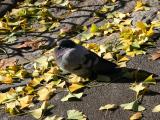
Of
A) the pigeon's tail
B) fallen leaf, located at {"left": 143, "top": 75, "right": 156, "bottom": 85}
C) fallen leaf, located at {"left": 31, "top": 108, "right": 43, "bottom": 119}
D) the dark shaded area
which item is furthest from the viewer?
the dark shaded area

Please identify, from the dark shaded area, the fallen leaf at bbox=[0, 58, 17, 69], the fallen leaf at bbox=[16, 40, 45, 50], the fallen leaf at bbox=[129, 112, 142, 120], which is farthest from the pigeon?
the dark shaded area

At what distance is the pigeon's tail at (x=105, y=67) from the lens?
5.47 meters

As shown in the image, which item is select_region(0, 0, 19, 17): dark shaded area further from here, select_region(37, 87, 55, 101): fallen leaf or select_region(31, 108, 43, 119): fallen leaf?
select_region(31, 108, 43, 119): fallen leaf

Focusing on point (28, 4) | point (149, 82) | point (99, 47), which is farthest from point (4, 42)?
point (149, 82)

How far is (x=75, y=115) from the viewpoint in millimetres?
4922

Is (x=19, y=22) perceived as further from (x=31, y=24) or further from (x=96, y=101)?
(x=96, y=101)

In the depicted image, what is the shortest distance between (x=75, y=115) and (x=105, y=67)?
843 millimetres

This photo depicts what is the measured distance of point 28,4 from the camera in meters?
7.95

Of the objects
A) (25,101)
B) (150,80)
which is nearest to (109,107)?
(150,80)

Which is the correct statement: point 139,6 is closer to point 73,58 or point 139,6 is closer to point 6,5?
point 73,58

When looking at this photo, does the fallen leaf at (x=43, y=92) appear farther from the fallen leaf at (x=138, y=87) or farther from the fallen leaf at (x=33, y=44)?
the fallen leaf at (x=33, y=44)

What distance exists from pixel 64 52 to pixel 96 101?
71cm

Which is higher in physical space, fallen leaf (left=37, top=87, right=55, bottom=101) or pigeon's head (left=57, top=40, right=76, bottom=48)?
pigeon's head (left=57, top=40, right=76, bottom=48)

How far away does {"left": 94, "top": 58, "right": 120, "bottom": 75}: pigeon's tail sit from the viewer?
18.0 feet
